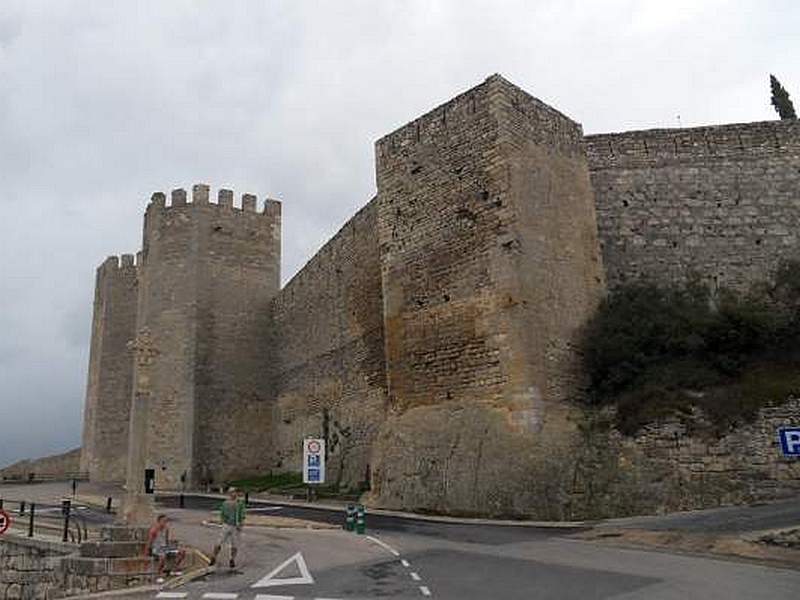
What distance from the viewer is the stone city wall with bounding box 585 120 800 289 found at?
62.4 ft

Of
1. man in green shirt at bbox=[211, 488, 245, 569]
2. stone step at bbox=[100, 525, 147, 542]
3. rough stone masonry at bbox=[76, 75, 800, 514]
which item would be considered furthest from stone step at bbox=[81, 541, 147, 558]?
rough stone masonry at bbox=[76, 75, 800, 514]

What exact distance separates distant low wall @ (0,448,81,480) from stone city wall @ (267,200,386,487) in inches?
647

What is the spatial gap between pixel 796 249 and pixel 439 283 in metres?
9.32

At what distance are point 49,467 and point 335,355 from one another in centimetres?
2359

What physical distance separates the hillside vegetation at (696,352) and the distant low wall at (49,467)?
1293 inches

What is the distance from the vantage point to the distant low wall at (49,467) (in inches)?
1564

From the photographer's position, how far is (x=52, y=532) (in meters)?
14.2

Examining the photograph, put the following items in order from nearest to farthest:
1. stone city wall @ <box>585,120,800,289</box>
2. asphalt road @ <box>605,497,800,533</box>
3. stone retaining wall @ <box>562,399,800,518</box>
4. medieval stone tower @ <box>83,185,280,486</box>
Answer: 1. asphalt road @ <box>605,497,800,533</box>
2. stone retaining wall @ <box>562,399,800,518</box>
3. stone city wall @ <box>585,120,800,289</box>
4. medieval stone tower @ <box>83,185,280,486</box>

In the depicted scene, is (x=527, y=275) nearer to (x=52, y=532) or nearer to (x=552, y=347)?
(x=552, y=347)

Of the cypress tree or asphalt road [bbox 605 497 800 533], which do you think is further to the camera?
the cypress tree

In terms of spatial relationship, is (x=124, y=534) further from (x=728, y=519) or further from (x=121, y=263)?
(x=121, y=263)

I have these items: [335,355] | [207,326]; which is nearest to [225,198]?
[207,326]

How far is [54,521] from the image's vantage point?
16.2 m

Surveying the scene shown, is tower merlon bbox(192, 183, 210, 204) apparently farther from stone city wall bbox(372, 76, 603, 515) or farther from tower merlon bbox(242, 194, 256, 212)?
stone city wall bbox(372, 76, 603, 515)
